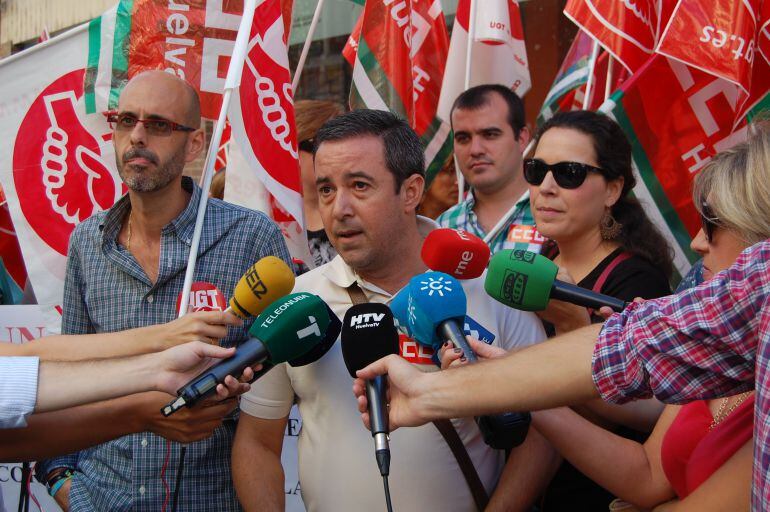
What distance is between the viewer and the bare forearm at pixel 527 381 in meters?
1.72

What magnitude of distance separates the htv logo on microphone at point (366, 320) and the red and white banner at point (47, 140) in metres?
2.20

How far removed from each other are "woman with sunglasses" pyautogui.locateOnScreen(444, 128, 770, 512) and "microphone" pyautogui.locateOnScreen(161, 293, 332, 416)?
47 cm

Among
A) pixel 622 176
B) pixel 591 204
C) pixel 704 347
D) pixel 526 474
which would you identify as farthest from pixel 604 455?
pixel 622 176

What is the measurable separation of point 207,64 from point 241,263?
1.24m

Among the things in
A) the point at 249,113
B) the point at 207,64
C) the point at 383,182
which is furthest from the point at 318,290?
the point at 207,64

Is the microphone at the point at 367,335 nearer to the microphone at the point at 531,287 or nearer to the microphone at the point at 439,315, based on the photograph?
the microphone at the point at 439,315

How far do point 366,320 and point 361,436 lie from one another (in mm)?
420

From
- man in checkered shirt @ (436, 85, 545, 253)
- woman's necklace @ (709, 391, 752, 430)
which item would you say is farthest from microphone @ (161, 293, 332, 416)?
man in checkered shirt @ (436, 85, 545, 253)

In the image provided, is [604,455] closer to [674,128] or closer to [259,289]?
[259,289]

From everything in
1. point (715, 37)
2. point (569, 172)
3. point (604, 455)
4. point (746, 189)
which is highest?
point (715, 37)

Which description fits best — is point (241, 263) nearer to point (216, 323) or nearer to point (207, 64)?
point (216, 323)

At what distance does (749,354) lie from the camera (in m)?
1.53

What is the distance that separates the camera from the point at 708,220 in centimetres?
221

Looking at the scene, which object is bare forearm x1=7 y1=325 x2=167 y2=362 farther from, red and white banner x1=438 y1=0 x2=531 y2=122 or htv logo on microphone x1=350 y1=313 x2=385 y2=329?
red and white banner x1=438 y1=0 x2=531 y2=122
